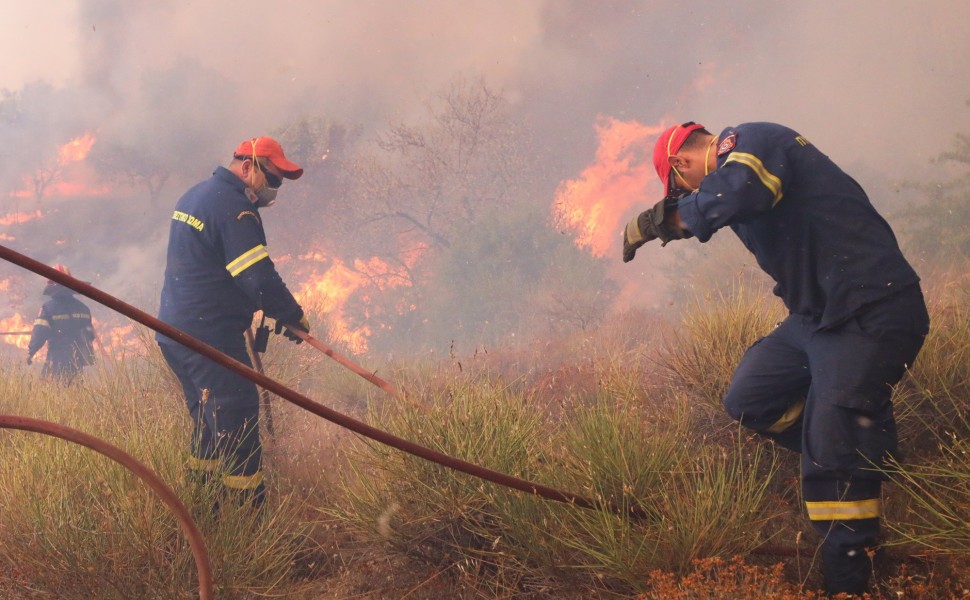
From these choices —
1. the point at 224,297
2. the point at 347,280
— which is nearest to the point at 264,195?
the point at 224,297

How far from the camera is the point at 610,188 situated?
33844 mm

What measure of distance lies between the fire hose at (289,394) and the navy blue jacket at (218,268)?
1475mm

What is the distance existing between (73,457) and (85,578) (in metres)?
0.60

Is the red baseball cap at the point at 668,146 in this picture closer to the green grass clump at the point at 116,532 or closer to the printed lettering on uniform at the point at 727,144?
the printed lettering on uniform at the point at 727,144

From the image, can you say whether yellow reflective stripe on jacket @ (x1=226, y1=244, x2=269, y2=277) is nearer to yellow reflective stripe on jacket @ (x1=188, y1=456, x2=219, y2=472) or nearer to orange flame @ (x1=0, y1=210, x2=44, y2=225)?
yellow reflective stripe on jacket @ (x1=188, y1=456, x2=219, y2=472)

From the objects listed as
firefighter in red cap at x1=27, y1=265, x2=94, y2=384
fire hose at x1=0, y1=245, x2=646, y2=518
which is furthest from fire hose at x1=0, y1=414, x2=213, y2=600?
firefighter in red cap at x1=27, y1=265, x2=94, y2=384

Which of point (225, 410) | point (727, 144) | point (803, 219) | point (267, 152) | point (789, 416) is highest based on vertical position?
point (267, 152)

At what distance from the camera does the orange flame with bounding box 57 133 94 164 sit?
3469cm

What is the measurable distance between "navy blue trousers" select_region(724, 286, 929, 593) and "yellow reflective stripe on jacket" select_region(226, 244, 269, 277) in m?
2.83

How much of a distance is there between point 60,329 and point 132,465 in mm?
9541

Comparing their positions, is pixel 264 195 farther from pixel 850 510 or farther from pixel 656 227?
pixel 850 510

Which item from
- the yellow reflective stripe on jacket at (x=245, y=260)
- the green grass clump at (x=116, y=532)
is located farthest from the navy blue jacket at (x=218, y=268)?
the green grass clump at (x=116, y=532)

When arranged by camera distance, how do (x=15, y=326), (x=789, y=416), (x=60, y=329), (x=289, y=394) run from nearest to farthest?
1. (x=289, y=394)
2. (x=789, y=416)
3. (x=60, y=329)
4. (x=15, y=326)

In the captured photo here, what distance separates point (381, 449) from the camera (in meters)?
3.18
